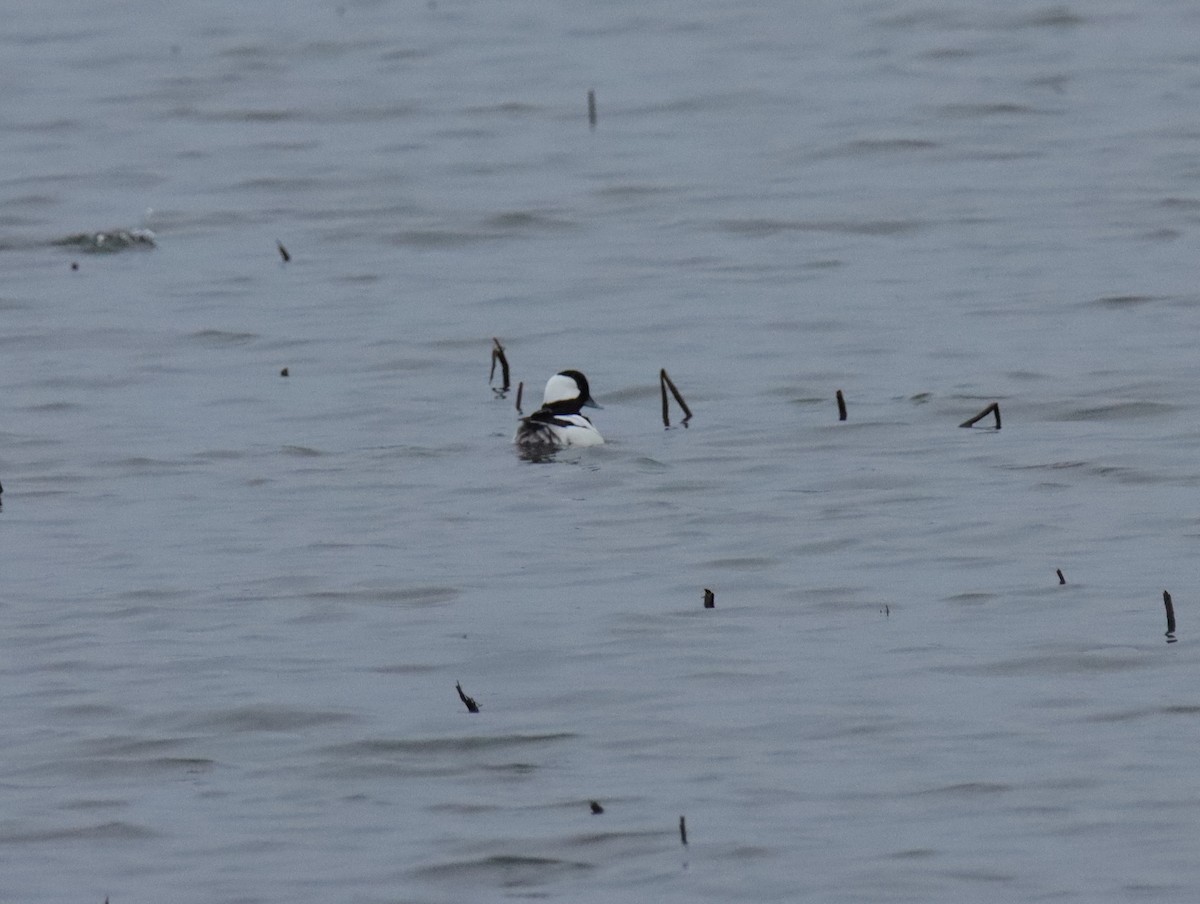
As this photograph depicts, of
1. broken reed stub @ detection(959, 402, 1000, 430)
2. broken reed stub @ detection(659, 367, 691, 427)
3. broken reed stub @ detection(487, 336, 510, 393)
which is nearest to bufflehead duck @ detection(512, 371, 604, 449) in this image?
broken reed stub @ detection(659, 367, 691, 427)

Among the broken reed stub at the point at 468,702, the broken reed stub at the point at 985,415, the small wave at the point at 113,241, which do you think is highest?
the small wave at the point at 113,241

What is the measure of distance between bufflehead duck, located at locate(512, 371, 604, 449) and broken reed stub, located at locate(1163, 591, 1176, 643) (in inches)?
185

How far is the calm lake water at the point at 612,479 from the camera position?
7.56m

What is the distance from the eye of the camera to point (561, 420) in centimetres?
1344

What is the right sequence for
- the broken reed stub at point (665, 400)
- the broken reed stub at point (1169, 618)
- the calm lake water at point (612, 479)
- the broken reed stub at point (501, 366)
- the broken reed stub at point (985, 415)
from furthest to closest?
the broken reed stub at point (501, 366), the broken reed stub at point (665, 400), the broken reed stub at point (985, 415), the broken reed stub at point (1169, 618), the calm lake water at point (612, 479)

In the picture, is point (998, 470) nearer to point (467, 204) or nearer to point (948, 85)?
point (467, 204)

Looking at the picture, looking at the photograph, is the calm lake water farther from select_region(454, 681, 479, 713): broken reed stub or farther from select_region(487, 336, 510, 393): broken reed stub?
select_region(487, 336, 510, 393): broken reed stub

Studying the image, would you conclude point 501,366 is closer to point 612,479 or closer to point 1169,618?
point 612,479

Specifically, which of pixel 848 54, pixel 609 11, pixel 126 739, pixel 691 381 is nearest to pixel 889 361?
pixel 691 381

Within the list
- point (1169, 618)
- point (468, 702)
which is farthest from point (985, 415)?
point (468, 702)

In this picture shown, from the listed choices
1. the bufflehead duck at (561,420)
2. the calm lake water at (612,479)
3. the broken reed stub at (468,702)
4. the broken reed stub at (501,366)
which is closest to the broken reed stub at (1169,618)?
the calm lake water at (612,479)

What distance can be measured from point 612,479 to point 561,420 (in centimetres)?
68

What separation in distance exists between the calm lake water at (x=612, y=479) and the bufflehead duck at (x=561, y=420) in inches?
6.7

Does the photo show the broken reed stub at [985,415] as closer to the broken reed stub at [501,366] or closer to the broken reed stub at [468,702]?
the broken reed stub at [501,366]
